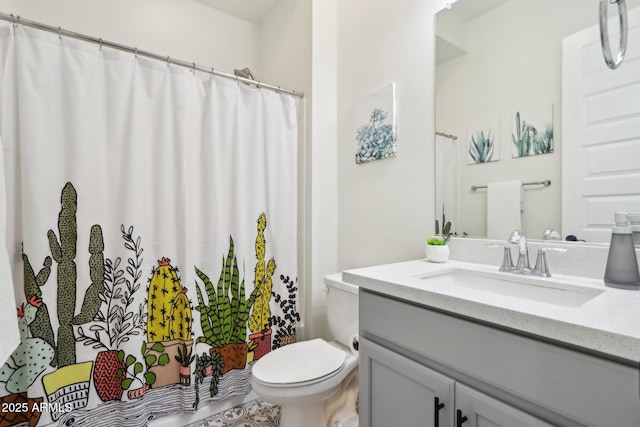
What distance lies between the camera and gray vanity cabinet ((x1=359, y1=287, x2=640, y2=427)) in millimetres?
530

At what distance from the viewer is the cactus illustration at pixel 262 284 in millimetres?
1768

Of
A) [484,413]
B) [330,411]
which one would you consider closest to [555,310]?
[484,413]

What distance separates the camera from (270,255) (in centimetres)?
183

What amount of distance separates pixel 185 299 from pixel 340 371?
86cm

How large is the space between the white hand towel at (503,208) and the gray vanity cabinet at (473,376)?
62cm

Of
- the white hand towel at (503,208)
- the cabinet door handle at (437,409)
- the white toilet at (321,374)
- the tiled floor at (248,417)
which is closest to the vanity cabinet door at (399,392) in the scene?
the cabinet door handle at (437,409)

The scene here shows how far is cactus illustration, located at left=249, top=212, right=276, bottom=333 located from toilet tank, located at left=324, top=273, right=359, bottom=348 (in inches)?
16.3

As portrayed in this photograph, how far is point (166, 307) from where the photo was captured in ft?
4.92

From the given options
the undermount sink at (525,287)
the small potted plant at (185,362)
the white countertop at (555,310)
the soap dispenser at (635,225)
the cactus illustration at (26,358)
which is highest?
the soap dispenser at (635,225)

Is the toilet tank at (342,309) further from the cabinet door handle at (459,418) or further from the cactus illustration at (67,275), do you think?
the cactus illustration at (67,275)

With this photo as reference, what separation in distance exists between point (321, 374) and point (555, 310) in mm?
957

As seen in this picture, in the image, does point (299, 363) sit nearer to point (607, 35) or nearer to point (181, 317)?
point (181, 317)

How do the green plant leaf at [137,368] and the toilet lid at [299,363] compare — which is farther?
the green plant leaf at [137,368]

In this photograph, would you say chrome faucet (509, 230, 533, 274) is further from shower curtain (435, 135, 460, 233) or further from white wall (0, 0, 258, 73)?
white wall (0, 0, 258, 73)
